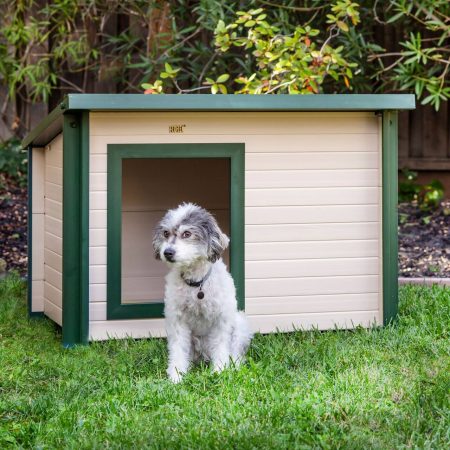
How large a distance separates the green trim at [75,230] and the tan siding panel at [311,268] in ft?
3.29

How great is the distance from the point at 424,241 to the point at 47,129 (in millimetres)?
3731

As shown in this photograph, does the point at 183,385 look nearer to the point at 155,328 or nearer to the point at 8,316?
the point at 155,328

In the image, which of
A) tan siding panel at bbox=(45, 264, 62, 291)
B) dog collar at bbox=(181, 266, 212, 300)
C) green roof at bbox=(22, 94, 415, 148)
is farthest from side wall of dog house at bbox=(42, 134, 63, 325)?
dog collar at bbox=(181, 266, 212, 300)

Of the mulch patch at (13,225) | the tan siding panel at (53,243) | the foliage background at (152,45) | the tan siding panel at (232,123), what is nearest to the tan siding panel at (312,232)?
the tan siding panel at (232,123)

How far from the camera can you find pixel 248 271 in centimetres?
572

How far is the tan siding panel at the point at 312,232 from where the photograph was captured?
18.8 feet

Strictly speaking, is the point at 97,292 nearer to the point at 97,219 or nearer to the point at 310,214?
the point at 97,219

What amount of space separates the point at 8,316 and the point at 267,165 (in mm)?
2109

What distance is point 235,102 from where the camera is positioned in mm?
5484

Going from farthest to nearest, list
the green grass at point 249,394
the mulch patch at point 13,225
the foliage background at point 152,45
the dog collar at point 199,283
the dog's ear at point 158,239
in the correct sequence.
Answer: the foliage background at point 152,45 → the mulch patch at point 13,225 → the dog collar at point 199,283 → the dog's ear at point 158,239 → the green grass at point 249,394

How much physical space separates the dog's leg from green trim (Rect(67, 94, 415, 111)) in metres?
1.33

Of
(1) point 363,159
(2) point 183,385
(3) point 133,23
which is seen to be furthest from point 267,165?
(3) point 133,23

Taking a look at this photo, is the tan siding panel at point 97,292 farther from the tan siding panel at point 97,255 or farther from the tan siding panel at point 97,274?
the tan siding panel at point 97,255

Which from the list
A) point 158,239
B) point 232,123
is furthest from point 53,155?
point 158,239
